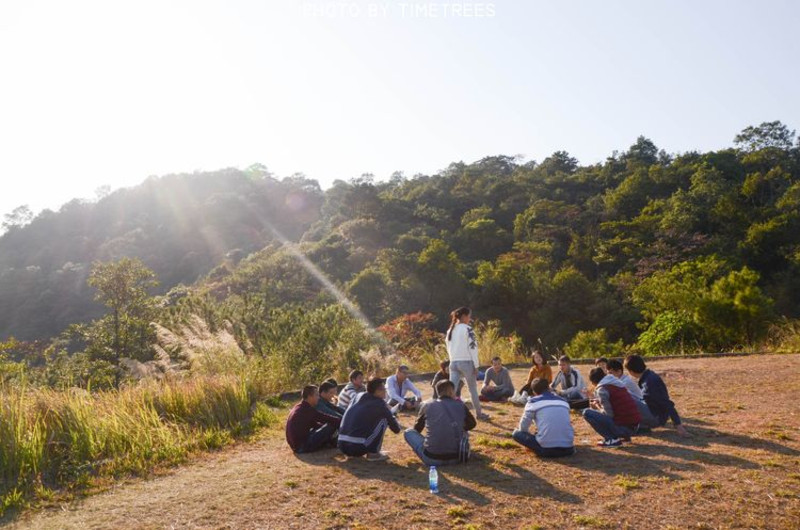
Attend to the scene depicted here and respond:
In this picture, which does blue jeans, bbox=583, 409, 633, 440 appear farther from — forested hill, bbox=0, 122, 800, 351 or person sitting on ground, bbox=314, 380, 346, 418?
forested hill, bbox=0, 122, 800, 351

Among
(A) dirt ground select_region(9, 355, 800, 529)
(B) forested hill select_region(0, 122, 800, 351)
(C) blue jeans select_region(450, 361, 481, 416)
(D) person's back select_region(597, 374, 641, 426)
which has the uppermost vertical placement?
(B) forested hill select_region(0, 122, 800, 351)

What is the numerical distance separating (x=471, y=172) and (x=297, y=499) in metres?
58.9

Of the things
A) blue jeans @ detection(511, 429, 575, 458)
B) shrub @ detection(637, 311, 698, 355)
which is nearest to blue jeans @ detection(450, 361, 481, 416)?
blue jeans @ detection(511, 429, 575, 458)

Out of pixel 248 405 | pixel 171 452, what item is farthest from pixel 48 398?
pixel 248 405

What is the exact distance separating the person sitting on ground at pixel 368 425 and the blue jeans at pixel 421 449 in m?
0.18

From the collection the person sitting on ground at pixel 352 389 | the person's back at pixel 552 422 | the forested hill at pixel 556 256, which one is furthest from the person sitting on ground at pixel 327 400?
the forested hill at pixel 556 256

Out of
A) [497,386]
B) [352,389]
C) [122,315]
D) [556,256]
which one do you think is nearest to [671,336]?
[497,386]

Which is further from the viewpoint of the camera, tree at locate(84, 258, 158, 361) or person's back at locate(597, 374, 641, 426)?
→ tree at locate(84, 258, 158, 361)

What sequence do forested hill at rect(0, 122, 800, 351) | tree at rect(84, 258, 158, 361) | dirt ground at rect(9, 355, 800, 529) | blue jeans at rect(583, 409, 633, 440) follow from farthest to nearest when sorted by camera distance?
1. forested hill at rect(0, 122, 800, 351)
2. tree at rect(84, 258, 158, 361)
3. blue jeans at rect(583, 409, 633, 440)
4. dirt ground at rect(9, 355, 800, 529)

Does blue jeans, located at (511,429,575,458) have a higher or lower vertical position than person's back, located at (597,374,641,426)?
lower

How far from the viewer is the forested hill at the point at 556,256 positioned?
2638cm

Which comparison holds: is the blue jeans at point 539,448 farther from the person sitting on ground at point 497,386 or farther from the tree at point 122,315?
the tree at point 122,315

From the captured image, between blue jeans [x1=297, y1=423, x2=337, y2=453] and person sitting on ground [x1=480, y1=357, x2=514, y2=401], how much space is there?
3.63 meters

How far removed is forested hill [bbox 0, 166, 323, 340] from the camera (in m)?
56.2
